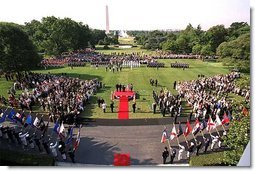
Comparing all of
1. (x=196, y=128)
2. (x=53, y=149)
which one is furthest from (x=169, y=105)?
(x=53, y=149)

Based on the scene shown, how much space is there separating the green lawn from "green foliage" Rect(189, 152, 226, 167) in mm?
5921

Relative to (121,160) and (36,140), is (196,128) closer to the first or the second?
(121,160)

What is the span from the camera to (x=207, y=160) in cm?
1428

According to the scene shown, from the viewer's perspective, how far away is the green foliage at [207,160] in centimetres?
1397

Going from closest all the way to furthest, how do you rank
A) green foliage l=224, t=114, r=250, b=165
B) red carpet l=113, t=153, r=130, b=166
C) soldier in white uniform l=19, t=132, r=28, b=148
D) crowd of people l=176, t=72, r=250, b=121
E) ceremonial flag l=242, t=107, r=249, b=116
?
1. green foliage l=224, t=114, r=250, b=165
2. ceremonial flag l=242, t=107, r=249, b=116
3. red carpet l=113, t=153, r=130, b=166
4. soldier in white uniform l=19, t=132, r=28, b=148
5. crowd of people l=176, t=72, r=250, b=121

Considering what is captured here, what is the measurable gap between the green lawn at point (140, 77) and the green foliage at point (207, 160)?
5921 millimetres

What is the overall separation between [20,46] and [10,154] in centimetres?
1754

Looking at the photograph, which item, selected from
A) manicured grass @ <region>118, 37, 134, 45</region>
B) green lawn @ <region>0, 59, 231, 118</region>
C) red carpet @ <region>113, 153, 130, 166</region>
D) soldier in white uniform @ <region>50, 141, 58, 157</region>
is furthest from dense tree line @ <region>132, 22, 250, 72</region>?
soldier in white uniform @ <region>50, 141, 58, 157</region>

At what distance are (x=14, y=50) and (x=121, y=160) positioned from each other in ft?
61.7

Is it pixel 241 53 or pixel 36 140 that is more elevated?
pixel 241 53

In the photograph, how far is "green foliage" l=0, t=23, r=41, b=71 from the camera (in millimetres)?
28359

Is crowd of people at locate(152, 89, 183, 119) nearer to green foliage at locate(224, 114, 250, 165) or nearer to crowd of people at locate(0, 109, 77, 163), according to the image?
green foliage at locate(224, 114, 250, 165)

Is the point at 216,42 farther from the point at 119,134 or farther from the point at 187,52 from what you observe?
the point at 119,134

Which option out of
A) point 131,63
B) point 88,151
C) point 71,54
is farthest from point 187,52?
point 88,151
